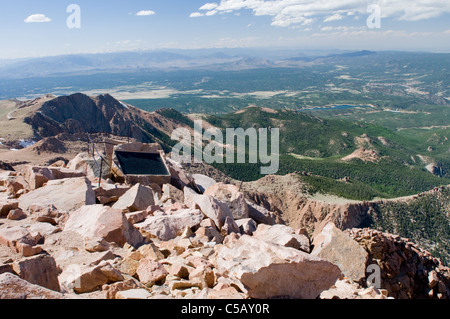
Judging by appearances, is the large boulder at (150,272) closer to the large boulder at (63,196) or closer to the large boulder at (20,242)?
the large boulder at (20,242)

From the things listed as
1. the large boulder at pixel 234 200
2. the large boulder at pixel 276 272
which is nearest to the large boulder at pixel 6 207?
the large boulder at pixel 234 200

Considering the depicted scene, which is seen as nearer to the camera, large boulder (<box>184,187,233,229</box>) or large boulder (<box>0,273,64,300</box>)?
large boulder (<box>0,273,64,300</box>)

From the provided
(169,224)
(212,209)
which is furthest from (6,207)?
(212,209)

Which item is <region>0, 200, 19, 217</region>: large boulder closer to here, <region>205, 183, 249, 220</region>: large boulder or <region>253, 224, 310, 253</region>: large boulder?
<region>205, 183, 249, 220</region>: large boulder

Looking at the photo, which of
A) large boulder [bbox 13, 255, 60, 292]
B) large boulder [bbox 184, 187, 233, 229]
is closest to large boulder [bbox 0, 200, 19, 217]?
large boulder [bbox 13, 255, 60, 292]

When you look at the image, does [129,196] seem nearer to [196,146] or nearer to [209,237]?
[209,237]

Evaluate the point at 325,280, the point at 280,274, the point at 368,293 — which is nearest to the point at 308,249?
the point at 368,293
